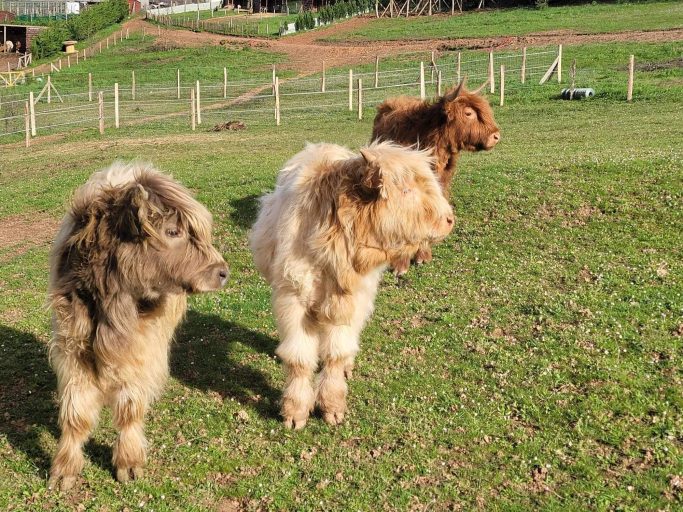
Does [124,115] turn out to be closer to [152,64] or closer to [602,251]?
[152,64]

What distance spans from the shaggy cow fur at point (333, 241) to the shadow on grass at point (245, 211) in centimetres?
598

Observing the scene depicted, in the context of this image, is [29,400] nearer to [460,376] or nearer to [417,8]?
[460,376]

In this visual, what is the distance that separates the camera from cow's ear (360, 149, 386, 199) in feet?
17.2

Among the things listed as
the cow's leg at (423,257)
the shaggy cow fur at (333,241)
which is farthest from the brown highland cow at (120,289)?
the cow's leg at (423,257)

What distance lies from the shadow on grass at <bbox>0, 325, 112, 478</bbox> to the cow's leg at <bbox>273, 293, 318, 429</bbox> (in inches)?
63.7

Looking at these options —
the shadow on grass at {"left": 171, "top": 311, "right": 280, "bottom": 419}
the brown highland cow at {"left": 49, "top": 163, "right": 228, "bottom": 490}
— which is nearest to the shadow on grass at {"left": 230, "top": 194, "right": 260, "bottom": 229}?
the shadow on grass at {"left": 171, "top": 311, "right": 280, "bottom": 419}

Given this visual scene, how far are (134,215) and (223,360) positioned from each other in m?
3.28

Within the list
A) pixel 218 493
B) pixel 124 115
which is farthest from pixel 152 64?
pixel 218 493

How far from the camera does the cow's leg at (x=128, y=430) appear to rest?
5.18 metres

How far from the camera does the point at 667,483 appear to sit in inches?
202

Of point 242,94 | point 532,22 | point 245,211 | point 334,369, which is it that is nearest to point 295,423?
point 334,369

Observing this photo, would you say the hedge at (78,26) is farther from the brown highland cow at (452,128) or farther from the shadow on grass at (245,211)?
the brown highland cow at (452,128)

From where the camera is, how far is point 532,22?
57.9m

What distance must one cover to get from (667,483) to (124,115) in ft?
109
